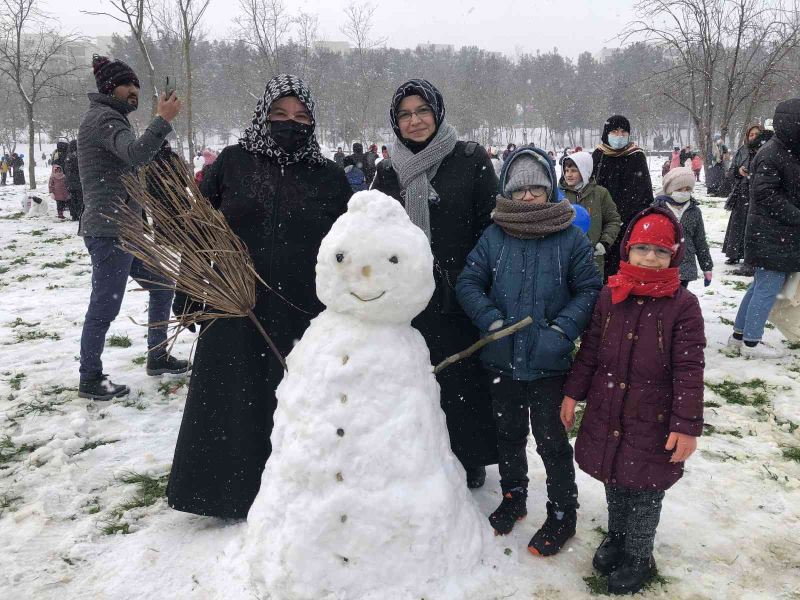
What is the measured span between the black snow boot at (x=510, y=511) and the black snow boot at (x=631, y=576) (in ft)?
1.53

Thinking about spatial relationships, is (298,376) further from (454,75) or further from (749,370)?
(454,75)

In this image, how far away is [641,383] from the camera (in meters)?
2.00

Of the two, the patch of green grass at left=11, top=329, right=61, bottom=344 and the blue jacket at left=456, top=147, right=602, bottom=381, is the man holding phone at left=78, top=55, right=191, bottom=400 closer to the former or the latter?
the patch of green grass at left=11, top=329, right=61, bottom=344

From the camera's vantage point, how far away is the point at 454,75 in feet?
204

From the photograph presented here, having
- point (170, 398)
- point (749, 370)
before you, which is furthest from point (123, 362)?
A: point (749, 370)

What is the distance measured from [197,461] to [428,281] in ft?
4.52

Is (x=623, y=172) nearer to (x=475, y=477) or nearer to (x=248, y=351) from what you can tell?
(x=475, y=477)

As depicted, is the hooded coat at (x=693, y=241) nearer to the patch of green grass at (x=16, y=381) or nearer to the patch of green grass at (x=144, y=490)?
Answer: the patch of green grass at (x=144, y=490)

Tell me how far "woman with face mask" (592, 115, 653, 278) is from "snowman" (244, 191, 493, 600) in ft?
10.8

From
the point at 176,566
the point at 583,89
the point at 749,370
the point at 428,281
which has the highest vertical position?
the point at 583,89

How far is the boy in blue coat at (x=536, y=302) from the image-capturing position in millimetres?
2182

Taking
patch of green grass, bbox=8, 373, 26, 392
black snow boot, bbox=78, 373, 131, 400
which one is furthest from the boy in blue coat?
patch of green grass, bbox=8, 373, 26, 392

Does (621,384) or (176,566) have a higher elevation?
(621,384)

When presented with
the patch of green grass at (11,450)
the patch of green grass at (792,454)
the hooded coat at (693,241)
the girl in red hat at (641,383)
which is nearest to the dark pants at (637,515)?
the girl in red hat at (641,383)
